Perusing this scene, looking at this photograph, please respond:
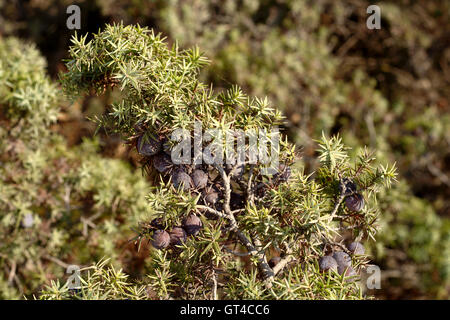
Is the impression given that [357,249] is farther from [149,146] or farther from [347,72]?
[347,72]

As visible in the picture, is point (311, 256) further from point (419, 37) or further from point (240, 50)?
point (419, 37)

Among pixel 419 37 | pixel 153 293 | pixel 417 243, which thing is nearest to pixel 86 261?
pixel 153 293

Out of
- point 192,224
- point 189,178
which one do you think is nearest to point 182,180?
point 189,178

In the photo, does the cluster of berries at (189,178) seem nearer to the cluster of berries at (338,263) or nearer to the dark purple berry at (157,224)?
the dark purple berry at (157,224)

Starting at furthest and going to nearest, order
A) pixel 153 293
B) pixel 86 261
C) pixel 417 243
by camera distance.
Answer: pixel 417 243
pixel 86 261
pixel 153 293

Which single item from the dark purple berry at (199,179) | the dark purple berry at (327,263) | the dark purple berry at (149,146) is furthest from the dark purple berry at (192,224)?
the dark purple berry at (327,263)
